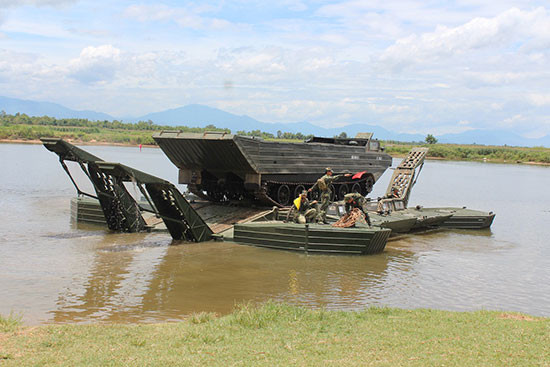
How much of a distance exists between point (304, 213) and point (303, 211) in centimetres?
7

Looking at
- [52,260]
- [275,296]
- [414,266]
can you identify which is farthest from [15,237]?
[414,266]

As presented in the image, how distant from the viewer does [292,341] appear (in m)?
8.22

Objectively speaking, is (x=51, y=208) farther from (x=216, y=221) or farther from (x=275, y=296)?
(x=275, y=296)

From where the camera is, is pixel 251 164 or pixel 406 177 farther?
pixel 406 177

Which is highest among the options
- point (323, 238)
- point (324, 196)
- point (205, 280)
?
point (324, 196)

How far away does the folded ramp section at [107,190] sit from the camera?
17219 millimetres

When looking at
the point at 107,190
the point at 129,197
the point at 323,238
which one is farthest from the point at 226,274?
the point at 107,190

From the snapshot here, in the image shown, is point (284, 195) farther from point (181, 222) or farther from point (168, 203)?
point (168, 203)

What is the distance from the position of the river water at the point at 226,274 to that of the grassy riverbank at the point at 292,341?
81.8 inches

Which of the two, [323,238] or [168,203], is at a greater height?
[168,203]

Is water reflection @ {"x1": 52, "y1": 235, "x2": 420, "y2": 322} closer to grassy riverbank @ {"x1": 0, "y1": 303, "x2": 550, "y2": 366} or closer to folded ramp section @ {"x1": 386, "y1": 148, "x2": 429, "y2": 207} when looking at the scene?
grassy riverbank @ {"x1": 0, "y1": 303, "x2": 550, "y2": 366}

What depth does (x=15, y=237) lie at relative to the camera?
18688mm

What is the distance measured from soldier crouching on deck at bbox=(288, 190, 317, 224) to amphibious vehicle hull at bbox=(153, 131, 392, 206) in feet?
8.42

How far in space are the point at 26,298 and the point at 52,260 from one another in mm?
3872
